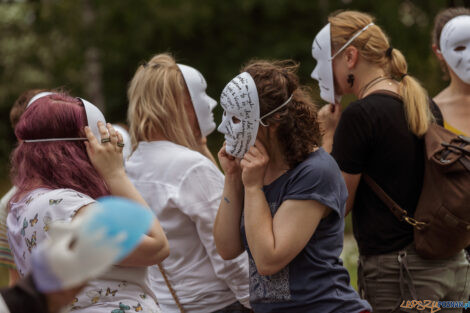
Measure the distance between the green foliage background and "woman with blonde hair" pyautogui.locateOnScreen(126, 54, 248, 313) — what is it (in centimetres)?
1073

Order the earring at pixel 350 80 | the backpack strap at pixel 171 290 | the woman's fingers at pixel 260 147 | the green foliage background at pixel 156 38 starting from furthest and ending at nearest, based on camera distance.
Answer: the green foliage background at pixel 156 38 < the earring at pixel 350 80 < the backpack strap at pixel 171 290 < the woman's fingers at pixel 260 147

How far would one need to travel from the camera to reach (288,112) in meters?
2.47

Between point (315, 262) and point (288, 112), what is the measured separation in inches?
25.7

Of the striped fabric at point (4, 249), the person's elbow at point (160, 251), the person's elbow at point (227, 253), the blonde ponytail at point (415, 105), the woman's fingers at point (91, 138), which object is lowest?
the striped fabric at point (4, 249)

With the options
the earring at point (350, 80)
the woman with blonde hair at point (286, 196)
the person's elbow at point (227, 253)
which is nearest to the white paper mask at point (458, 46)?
Answer: the earring at point (350, 80)

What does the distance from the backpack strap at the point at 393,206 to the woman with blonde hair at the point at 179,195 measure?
78 cm

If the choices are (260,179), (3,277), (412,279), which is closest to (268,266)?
(260,179)

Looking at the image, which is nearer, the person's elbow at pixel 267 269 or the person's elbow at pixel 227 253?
the person's elbow at pixel 267 269

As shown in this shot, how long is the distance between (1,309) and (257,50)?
58.1 feet

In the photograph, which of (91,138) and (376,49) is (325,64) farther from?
(91,138)

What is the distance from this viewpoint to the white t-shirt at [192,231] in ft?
9.71

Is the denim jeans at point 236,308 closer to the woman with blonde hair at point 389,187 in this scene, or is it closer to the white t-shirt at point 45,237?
the white t-shirt at point 45,237

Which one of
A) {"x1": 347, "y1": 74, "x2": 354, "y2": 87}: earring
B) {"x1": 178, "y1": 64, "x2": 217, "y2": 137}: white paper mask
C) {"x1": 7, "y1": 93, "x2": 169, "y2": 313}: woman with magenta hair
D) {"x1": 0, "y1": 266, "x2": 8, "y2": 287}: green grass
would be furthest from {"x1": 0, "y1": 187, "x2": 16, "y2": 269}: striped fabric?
{"x1": 0, "y1": 266, "x2": 8, "y2": 287}: green grass

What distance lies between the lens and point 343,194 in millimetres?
2441
